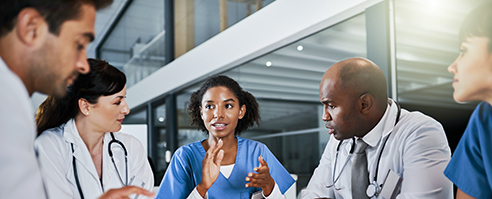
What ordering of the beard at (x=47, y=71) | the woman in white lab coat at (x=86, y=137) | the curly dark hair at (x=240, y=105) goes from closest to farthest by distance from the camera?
the beard at (x=47, y=71), the woman in white lab coat at (x=86, y=137), the curly dark hair at (x=240, y=105)

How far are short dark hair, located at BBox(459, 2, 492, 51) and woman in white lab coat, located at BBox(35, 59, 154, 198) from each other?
144 centimetres

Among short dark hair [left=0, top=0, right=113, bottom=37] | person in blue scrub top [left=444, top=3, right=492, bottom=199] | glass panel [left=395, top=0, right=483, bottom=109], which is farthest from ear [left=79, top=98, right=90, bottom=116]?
glass panel [left=395, top=0, right=483, bottom=109]

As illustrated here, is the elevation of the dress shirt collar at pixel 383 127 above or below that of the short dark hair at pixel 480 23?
below

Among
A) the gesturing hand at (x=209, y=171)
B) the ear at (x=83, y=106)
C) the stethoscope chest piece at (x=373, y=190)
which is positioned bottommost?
the stethoscope chest piece at (x=373, y=190)

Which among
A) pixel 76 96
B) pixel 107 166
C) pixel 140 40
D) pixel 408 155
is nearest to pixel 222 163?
pixel 107 166

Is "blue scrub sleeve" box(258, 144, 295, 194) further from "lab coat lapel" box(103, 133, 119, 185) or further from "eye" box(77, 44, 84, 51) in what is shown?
"eye" box(77, 44, 84, 51)

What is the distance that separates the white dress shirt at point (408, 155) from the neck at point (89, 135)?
1158 millimetres

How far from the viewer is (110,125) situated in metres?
1.76

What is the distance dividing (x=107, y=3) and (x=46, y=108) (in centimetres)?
84

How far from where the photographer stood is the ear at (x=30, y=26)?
0.89m

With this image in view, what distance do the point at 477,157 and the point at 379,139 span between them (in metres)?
0.58

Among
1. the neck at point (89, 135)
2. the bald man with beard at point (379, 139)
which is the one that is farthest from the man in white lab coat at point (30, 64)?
the bald man with beard at point (379, 139)

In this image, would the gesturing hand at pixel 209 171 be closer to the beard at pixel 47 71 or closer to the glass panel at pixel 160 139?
the beard at pixel 47 71

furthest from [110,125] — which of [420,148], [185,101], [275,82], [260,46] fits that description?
[185,101]
